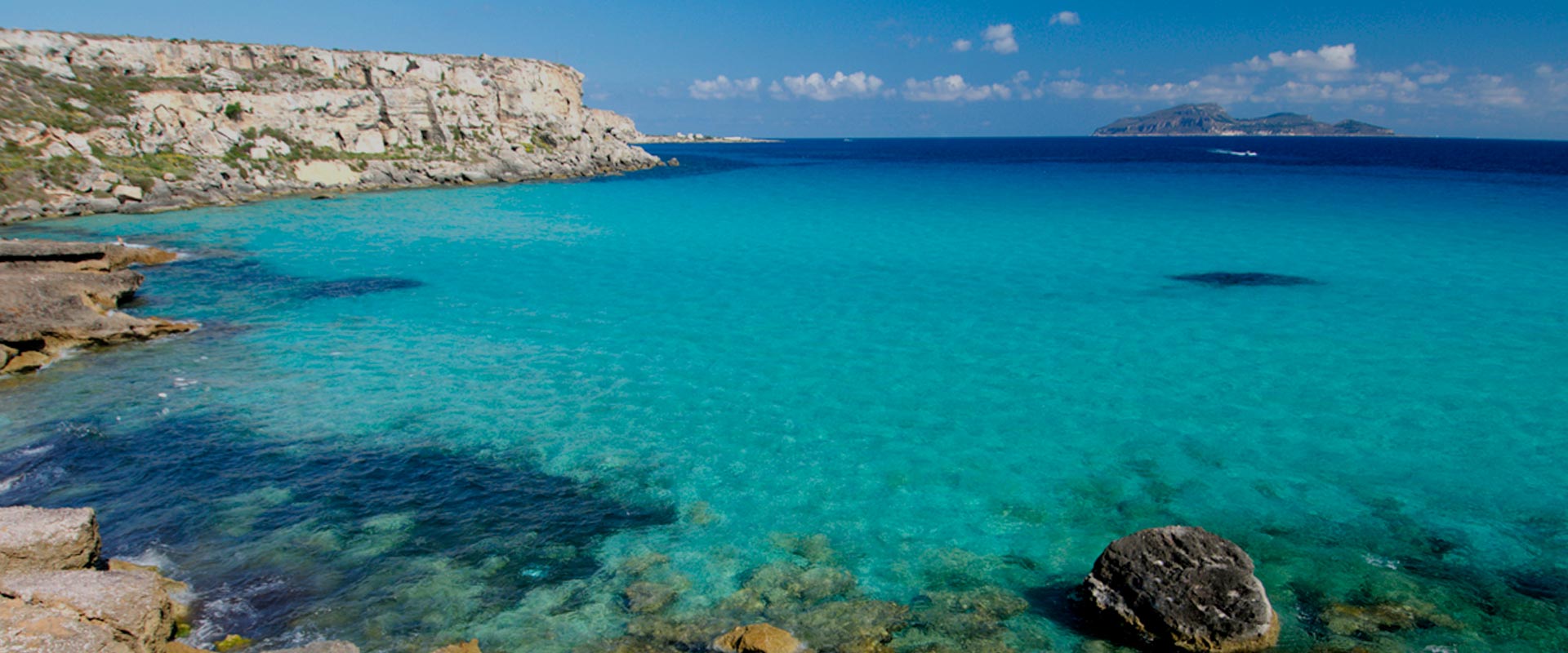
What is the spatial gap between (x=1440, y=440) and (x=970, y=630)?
10.7 m

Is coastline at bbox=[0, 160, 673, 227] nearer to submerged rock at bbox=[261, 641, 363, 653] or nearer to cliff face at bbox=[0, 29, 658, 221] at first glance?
cliff face at bbox=[0, 29, 658, 221]

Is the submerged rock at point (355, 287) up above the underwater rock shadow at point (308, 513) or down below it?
above

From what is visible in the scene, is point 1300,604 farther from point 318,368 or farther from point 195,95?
point 195,95

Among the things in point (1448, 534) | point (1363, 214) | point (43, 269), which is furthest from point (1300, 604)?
point (1363, 214)

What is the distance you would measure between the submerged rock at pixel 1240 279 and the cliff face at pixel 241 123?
50643mm

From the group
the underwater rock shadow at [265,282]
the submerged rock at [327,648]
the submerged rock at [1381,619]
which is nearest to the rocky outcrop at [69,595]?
the submerged rock at [327,648]

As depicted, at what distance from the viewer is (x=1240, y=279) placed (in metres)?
28.3

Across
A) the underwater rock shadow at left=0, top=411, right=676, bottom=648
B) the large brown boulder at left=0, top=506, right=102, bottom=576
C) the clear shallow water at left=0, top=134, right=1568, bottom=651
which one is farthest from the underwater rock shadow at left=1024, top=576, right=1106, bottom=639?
the large brown boulder at left=0, top=506, right=102, bottom=576

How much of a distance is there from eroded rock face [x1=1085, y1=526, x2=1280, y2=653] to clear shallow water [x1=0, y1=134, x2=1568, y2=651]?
2.00 feet

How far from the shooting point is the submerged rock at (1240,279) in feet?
90.7

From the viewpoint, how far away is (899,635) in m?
8.97

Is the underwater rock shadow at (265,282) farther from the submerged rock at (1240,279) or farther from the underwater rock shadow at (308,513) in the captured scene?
the submerged rock at (1240,279)

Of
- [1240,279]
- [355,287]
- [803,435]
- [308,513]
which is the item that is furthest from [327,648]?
[1240,279]

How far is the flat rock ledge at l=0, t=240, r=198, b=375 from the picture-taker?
17.9 m
